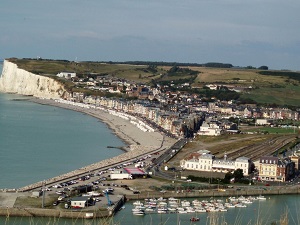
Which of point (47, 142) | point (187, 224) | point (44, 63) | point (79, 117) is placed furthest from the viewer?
point (44, 63)

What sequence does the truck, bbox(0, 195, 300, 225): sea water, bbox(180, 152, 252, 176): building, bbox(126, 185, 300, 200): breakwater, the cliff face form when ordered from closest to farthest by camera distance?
bbox(0, 195, 300, 225): sea water → bbox(126, 185, 300, 200): breakwater → the truck → bbox(180, 152, 252, 176): building → the cliff face

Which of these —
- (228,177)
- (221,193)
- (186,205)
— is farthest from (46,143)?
(186,205)

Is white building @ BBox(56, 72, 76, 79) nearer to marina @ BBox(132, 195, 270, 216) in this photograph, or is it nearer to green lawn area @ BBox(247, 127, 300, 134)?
green lawn area @ BBox(247, 127, 300, 134)

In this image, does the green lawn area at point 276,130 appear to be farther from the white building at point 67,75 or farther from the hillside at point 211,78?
the white building at point 67,75

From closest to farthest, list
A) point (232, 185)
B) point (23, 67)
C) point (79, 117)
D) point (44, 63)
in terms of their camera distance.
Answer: point (232, 185) < point (79, 117) < point (23, 67) < point (44, 63)

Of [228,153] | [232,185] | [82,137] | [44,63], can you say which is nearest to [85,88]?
[44,63]

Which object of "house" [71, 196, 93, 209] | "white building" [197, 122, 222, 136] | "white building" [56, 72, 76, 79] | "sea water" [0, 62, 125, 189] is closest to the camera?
"house" [71, 196, 93, 209]

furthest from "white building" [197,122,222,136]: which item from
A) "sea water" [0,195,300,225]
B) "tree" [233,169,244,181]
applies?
"sea water" [0,195,300,225]

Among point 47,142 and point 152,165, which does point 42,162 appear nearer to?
point 152,165
